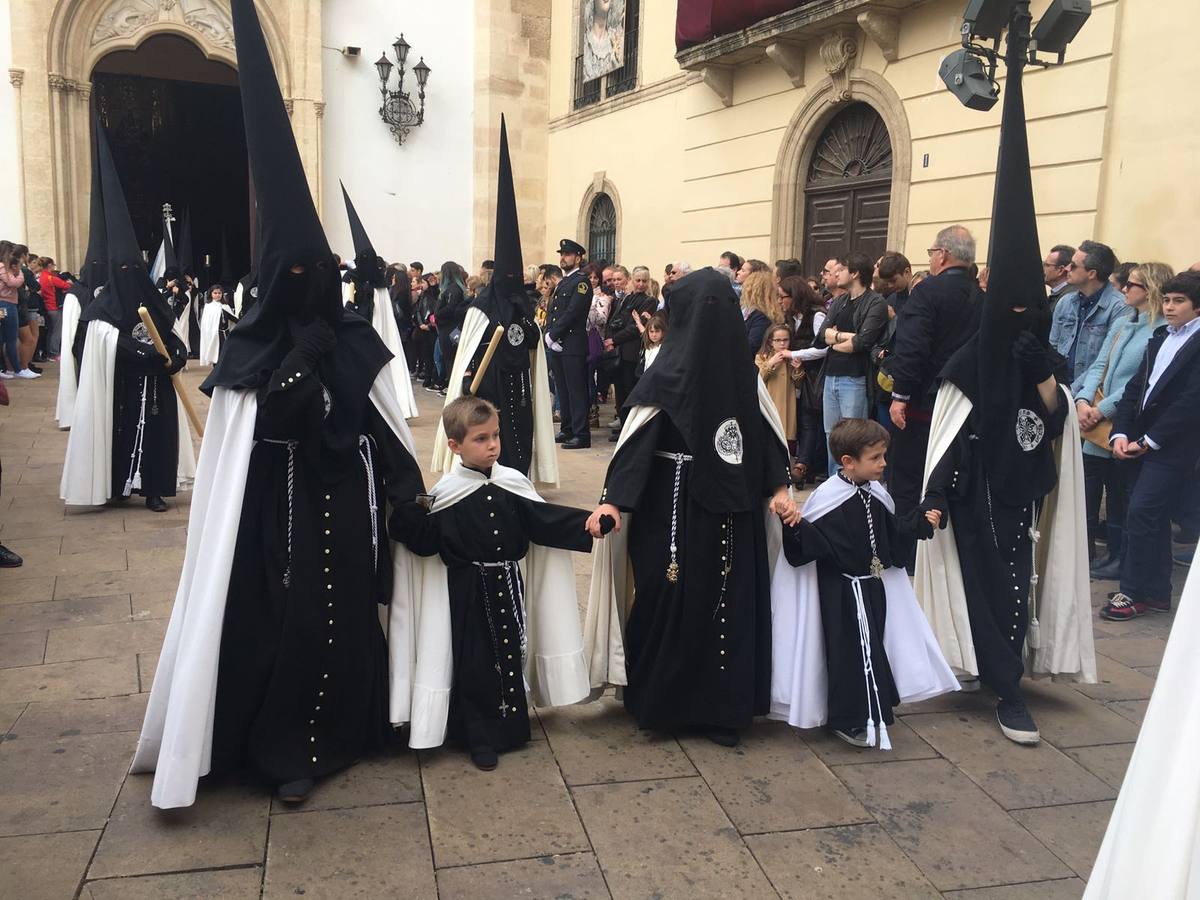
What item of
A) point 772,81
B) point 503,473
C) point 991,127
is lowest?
point 503,473

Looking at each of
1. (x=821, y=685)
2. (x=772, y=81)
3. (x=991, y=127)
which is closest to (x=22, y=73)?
(x=772, y=81)

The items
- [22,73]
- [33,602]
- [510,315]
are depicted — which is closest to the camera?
[33,602]

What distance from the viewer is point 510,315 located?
7133 millimetres

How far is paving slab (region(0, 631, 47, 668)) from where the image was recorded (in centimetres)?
436

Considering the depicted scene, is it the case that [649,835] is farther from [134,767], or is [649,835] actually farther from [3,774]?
[3,774]

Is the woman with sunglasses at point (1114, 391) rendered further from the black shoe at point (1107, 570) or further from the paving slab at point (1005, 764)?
the paving slab at point (1005, 764)

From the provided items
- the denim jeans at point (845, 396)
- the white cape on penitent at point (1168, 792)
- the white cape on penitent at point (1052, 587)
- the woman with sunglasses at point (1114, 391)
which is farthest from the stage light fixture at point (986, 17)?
the white cape on penitent at point (1168, 792)

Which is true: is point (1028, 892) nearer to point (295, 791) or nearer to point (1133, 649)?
point (295, 791)

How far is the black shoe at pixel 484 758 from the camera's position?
11.4 feet

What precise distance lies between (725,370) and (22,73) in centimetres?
1764

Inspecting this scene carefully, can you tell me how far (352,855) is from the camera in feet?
9.59

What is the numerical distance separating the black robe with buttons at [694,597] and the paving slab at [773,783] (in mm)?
121

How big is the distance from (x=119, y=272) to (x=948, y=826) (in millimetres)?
6305

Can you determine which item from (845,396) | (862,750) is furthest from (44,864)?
(845,396)
